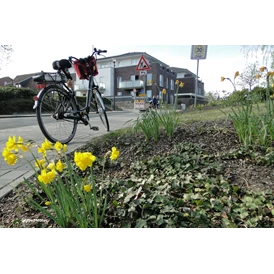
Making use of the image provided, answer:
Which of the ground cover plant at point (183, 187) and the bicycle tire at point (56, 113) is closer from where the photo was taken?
the ground cover plant at point (183, 187)

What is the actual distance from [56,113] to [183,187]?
7.02ft

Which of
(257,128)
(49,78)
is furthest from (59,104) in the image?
(257,128)

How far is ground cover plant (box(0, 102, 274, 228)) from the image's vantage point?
0.97 meters

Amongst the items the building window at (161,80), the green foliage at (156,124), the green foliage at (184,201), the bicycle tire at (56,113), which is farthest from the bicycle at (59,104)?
the building window at (161,80)

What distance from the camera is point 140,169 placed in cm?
164

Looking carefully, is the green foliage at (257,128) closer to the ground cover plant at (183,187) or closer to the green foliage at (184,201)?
the ground cover plant at (183,187)

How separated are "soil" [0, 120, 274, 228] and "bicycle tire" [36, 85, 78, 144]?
0.74 metres

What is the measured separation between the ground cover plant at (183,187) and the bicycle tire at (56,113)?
0.77m

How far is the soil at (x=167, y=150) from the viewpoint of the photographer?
3.53 ft

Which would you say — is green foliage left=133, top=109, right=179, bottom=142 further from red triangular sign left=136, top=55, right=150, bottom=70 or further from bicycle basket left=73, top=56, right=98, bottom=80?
red triangular sign left=136, top=55, right=150, bottom=70

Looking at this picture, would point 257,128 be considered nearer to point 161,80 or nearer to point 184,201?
Result: point 184,201
